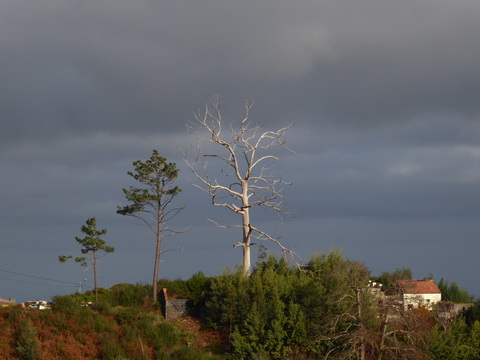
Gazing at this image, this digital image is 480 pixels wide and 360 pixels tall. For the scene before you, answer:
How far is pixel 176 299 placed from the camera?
51625mm

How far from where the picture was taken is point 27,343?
138 feet

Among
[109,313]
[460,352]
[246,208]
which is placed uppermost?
[246,208]

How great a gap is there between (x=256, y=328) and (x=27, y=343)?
1430 centimetres

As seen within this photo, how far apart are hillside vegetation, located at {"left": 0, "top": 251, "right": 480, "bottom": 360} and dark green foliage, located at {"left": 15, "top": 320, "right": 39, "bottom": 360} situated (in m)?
0.06

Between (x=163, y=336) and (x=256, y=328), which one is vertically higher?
(x=256, y=328)

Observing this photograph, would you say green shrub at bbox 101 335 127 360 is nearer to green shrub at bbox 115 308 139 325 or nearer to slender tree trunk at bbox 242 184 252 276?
green shrub at bbox 115 308 139 325

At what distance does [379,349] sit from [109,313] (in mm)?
17984

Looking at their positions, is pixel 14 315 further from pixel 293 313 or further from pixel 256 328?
pixel 293 313

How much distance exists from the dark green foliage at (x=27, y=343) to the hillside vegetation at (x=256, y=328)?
0.20 ft

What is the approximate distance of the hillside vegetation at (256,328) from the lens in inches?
1736

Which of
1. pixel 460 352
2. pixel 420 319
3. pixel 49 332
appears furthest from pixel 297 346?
pixel 49 332

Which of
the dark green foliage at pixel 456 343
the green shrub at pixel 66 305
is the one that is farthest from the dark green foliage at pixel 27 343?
the dark green foliage at pixel 456 343

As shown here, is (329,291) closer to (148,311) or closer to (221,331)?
(221,331)

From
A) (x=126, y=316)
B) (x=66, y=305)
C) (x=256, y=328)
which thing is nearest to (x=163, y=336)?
(x=126, y=316)
